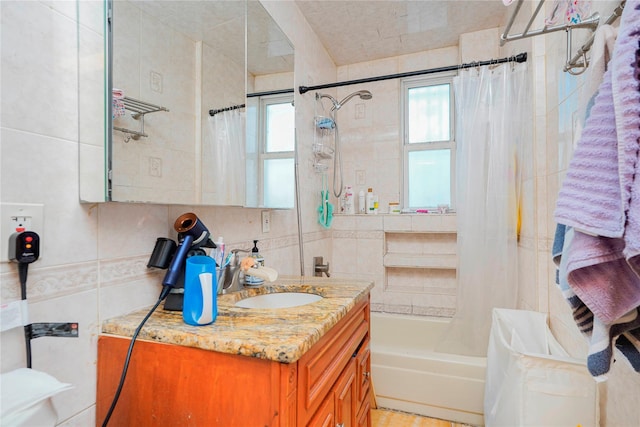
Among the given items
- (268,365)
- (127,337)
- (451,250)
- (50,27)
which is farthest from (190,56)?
(451,250)

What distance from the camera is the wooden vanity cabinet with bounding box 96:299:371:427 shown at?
704 millimetres

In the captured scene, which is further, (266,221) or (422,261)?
(422,261)

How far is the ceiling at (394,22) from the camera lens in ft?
6.81

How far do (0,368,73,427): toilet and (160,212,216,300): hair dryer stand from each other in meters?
0.33

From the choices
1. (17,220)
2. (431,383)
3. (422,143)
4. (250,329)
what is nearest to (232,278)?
(250,329)

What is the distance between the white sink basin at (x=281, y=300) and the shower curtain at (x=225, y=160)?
405 mm

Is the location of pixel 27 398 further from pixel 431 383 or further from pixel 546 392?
pixel 431 383

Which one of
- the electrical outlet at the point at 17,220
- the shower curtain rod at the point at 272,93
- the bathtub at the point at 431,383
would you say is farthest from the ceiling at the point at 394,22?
the bathtub at the point at 431,383

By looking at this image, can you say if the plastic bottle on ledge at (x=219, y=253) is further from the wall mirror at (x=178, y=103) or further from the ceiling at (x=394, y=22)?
the ceiling at (x=394, y=22)

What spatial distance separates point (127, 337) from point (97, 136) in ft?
1.75

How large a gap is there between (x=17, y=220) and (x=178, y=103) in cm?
60

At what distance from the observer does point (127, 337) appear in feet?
2.70

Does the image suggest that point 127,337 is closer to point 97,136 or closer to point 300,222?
point 97,136

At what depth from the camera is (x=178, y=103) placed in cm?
110
